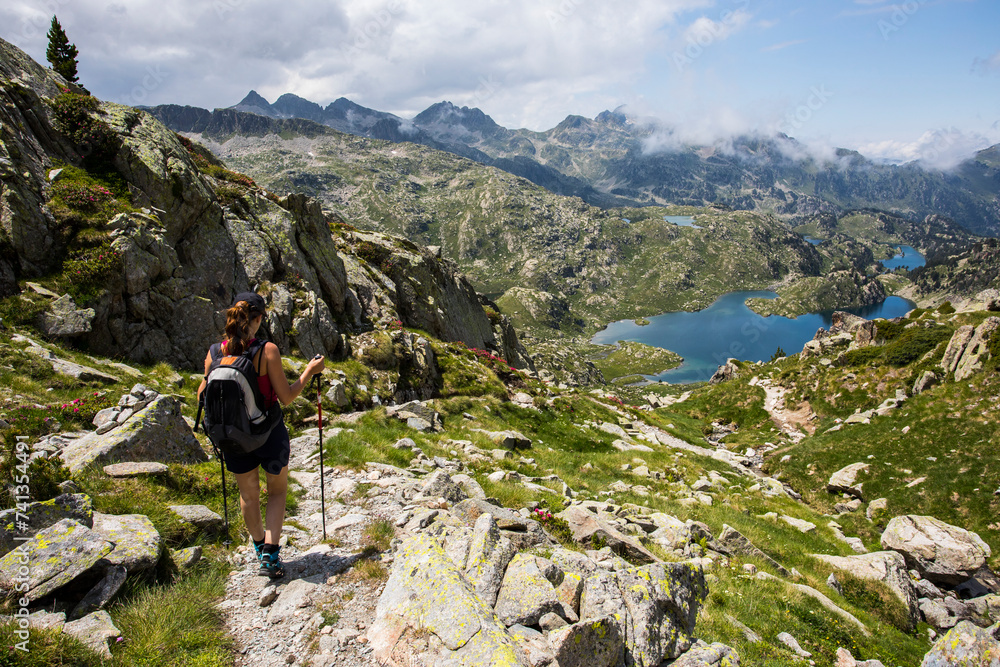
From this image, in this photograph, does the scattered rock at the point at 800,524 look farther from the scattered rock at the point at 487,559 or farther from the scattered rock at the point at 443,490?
the scattered rock at the point at 487,559

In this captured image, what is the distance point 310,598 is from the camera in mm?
7137

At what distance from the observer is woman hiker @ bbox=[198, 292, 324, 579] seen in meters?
7.27

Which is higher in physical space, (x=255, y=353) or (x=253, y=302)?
(x=253, y=302)

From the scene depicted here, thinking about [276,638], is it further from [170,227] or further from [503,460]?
[170,227]

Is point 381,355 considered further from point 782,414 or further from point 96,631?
point 782,414

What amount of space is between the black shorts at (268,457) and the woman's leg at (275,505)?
0.46ft

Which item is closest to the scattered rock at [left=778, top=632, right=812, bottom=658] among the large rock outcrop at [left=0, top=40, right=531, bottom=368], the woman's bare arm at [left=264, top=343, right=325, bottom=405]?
the woman's bare arm at [left=264, top=343, right=325, bottom=405]

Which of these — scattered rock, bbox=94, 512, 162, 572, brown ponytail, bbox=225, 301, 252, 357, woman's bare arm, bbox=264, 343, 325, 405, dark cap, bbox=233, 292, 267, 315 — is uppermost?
dark cap, bbox=233, 292, 267, 315

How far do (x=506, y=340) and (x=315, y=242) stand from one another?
3539 cm

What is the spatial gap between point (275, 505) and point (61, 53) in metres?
53.6

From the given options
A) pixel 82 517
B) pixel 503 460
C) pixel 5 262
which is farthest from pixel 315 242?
pixel 82 517

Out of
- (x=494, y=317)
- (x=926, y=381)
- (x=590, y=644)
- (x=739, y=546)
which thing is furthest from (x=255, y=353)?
(x=494, y=317)

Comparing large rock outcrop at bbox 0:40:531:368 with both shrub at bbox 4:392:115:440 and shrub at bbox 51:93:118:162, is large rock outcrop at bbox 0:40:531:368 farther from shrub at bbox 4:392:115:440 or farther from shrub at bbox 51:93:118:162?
shrub at bbox 4:392:115:440

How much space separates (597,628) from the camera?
6.25 metres
